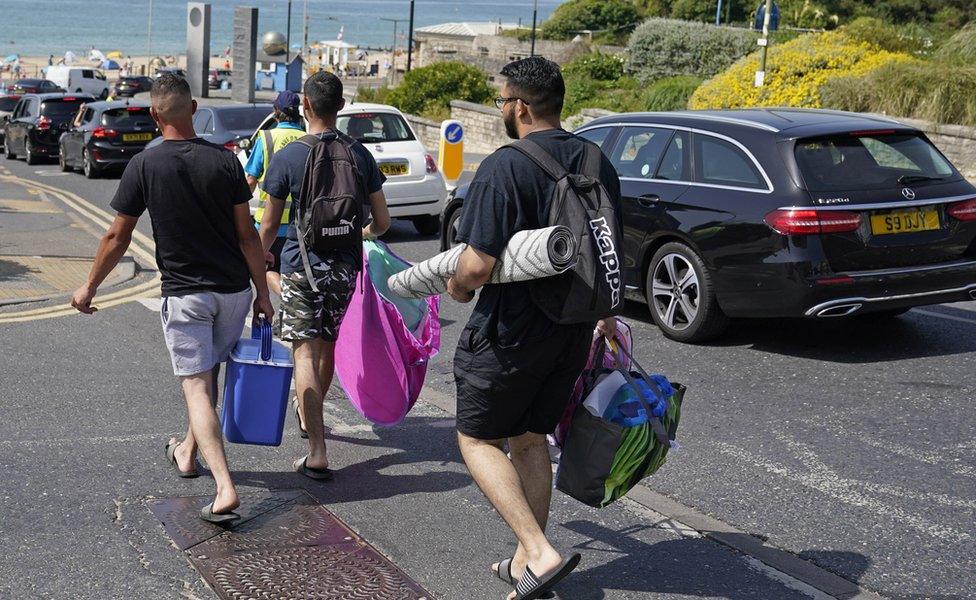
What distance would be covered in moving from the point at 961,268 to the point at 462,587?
5.08 metres

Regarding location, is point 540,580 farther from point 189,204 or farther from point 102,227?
point 102,227

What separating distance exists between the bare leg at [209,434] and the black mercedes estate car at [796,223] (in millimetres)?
4185

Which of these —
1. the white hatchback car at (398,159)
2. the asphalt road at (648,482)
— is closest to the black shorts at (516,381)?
the asphalt road at (648,482)

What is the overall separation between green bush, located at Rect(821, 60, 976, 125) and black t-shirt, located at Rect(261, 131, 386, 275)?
14.9 m

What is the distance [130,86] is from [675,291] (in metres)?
53.8

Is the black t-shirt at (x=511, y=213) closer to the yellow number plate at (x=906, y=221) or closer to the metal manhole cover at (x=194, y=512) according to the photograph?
the metal manhole cover at (x=194, y=512)

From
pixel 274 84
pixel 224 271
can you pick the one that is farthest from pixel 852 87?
pixel 274 84

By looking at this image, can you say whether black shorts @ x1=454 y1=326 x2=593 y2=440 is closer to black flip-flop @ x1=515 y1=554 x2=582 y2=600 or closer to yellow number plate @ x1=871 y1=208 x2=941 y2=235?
black flip-flop @ x1=515 y1=554 x2=582 y2=600

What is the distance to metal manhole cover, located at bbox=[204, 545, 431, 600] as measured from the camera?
4.45 m

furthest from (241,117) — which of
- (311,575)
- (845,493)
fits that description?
(311,575)

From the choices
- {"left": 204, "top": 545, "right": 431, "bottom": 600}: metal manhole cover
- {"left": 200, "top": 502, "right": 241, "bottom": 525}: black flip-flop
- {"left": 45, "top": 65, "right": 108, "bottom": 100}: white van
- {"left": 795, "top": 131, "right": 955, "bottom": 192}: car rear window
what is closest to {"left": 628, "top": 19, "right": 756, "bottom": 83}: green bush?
{"left": 795, "top": 131, "right": 955, "bottom": 192}: car rear window

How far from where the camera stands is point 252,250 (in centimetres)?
522

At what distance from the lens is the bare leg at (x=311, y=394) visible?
569 cm

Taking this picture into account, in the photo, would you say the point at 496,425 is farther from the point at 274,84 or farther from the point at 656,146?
the point at 274,84
